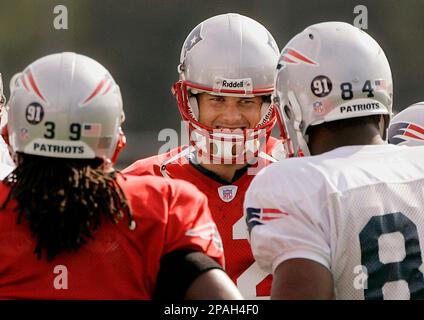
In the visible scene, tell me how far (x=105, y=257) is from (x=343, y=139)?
75 cm

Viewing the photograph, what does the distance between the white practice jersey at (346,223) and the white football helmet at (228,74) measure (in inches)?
42.2

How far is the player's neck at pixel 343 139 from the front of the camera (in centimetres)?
284

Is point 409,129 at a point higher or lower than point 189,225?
higher

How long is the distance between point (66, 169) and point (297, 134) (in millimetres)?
746

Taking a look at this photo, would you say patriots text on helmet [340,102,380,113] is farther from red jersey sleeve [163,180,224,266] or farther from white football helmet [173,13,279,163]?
white football helmet [173,13,279,163]

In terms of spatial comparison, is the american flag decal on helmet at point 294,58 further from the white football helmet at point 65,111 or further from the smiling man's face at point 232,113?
the smiling man's face at point 232,113

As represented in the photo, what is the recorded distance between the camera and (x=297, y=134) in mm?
2990

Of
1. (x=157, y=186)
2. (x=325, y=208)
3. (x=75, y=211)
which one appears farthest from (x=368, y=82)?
(x=75, y=211)

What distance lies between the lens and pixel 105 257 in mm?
2465

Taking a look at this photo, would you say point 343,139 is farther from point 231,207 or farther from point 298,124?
point 231,207

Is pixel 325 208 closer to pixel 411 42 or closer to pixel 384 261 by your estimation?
pixel 384 261

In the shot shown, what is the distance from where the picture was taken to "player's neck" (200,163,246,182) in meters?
3.76

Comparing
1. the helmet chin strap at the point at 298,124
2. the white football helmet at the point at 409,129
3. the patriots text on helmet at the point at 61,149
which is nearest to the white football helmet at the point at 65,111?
the patriots text on helmet at the point at 61,149

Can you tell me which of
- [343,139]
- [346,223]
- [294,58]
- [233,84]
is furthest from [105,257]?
[233,84]
